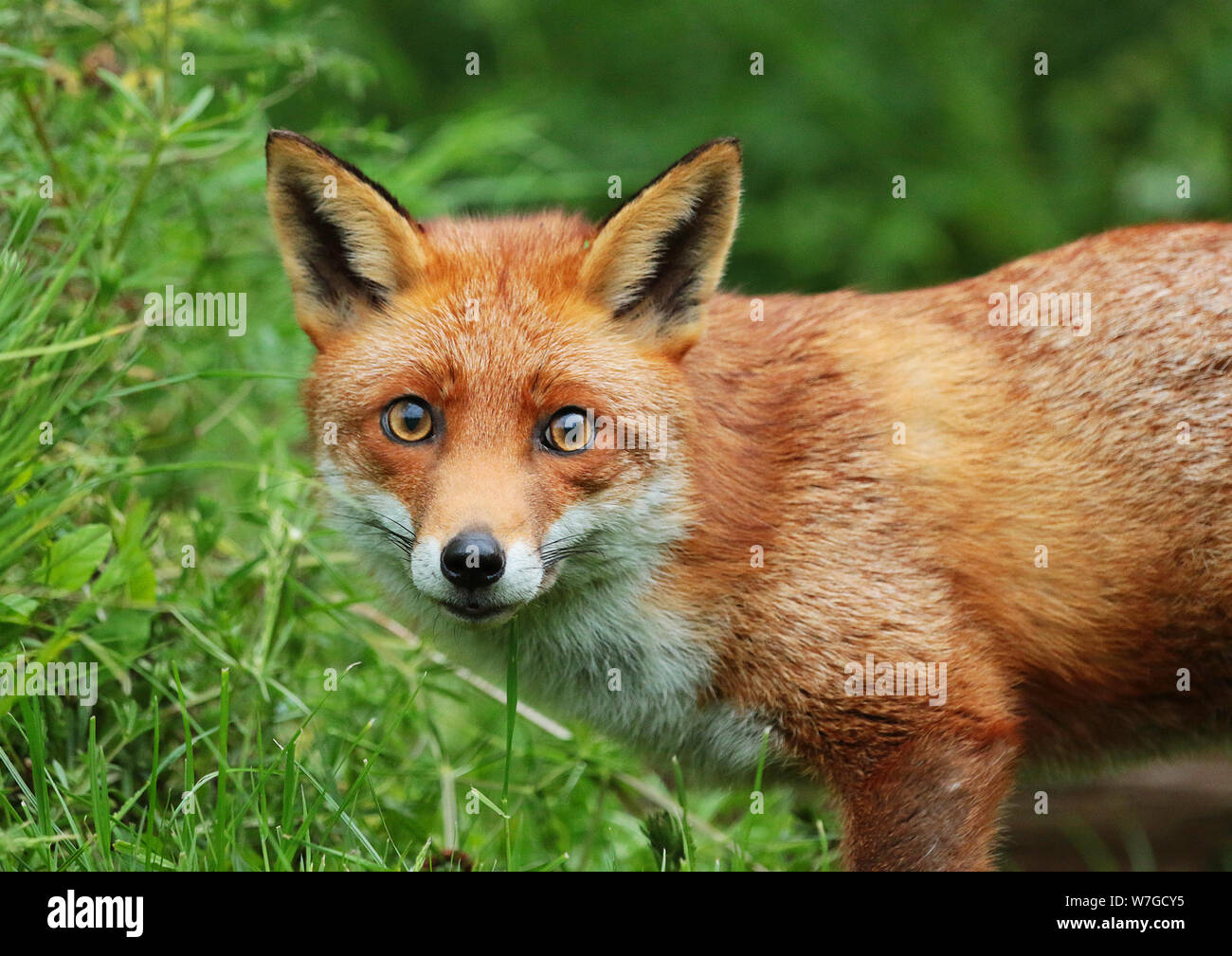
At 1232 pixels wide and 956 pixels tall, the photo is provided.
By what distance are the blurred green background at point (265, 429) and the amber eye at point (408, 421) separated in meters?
0.81

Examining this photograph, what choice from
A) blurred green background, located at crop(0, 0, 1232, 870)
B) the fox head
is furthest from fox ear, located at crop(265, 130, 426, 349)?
blurred green background, located at crop(0, 0, 1232, 870)

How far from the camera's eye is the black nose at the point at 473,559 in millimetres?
3320

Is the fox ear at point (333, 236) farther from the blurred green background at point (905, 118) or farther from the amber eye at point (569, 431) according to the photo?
the blurred green background at point (905, 118)

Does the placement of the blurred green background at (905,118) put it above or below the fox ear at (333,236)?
above

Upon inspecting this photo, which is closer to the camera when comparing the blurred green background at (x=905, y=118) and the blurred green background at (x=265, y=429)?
the blurred green background at (x=265, y=429)

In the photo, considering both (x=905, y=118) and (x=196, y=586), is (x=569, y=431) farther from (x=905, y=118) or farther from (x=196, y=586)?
(x=905, y=118)

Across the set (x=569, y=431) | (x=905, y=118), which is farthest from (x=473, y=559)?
(x=905, y=118)

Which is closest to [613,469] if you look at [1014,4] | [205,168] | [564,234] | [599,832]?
[564,234]

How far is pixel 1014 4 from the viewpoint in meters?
9.66

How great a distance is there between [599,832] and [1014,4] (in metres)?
7.46

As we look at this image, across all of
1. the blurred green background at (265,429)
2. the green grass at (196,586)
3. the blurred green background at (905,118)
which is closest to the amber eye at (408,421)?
the green grass at (196,586)

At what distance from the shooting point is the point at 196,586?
4.74 meters
